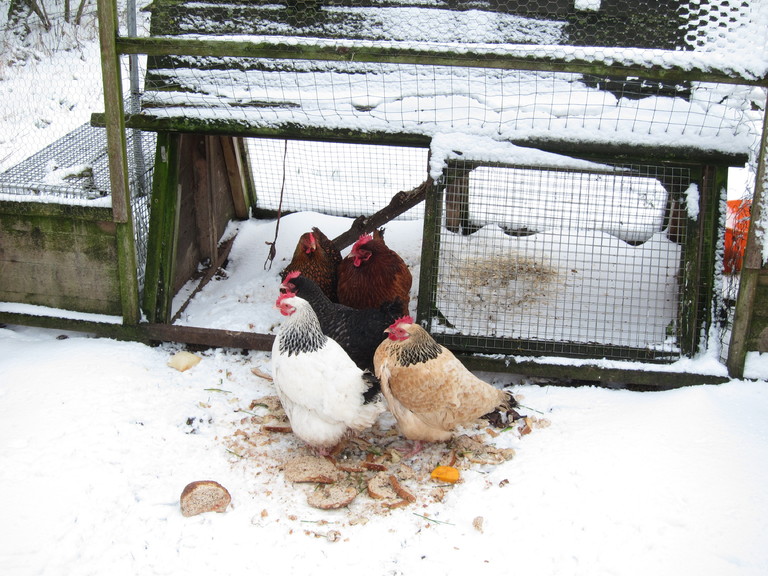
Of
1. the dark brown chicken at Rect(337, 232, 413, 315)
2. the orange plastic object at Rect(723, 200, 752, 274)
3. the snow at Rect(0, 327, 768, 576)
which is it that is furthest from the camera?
the dark brown chicken at Rect(337, 232, 413, 315)

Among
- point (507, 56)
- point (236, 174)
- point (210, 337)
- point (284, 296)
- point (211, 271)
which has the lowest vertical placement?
point (210, 337)

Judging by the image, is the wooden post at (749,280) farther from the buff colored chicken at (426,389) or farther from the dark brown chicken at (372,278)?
the dark brown chicken at (372,278)

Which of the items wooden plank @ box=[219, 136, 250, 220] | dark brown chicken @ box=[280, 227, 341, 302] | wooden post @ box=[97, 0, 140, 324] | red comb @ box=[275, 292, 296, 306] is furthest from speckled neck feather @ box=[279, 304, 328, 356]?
wooden plank @ box=[219, 136, 250, 220]

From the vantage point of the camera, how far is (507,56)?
3031 millimetres

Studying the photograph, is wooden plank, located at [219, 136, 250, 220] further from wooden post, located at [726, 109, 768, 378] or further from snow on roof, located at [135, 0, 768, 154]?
wooden post, located at [726, 109, 768, 378]

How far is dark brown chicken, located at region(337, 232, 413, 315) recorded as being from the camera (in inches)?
152

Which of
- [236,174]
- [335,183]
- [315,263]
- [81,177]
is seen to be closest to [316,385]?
[315,263]

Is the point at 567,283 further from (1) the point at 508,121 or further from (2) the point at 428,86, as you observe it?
(2) the point at 428,86

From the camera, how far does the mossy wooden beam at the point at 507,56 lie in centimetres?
301

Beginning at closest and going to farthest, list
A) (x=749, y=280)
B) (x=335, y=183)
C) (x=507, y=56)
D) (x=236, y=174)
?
(x=507, y=56)
(x=749, y=280)
(x=236, y=174)
(x=335, y=183)

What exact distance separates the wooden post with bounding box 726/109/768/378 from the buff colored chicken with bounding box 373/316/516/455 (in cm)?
123

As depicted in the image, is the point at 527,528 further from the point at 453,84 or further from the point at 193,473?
the point at 453,84

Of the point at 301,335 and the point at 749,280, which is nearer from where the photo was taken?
the point at 301,335

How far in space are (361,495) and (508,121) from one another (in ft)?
6.72
